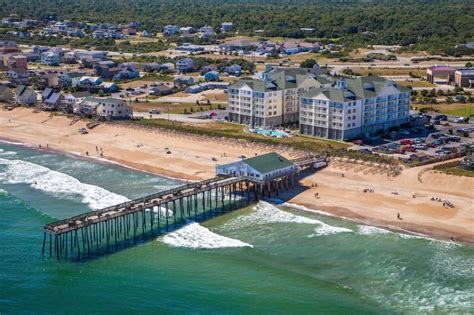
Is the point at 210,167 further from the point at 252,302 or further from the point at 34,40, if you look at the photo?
the point at 34,40

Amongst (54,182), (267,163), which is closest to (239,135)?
(267,163)

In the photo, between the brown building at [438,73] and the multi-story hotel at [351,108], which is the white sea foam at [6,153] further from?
the brown building at [438,73]

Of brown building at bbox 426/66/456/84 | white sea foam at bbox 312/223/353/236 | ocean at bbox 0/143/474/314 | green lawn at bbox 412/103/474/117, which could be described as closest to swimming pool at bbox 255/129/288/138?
ocean at bbox 0/143/474/314

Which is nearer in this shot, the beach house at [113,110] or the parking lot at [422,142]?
the parking lot at [422,142]

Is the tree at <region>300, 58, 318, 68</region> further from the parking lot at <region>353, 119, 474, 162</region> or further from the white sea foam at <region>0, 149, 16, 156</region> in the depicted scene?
the white sea foam at <region>0, 149, 16, 156</region>

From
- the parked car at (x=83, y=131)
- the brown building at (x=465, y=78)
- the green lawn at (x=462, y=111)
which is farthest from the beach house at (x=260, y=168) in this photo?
the brown building at (x=465, y=78)

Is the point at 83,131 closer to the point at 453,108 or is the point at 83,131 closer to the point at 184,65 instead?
the point at 184,65
